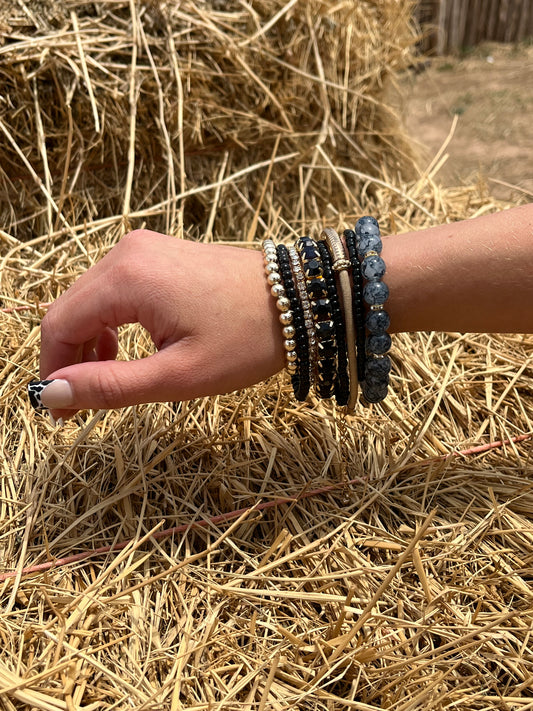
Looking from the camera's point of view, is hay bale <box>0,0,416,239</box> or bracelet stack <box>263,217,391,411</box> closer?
bracelet stack <box>263,217,391,411</box>

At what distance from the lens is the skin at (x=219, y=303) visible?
0.85m

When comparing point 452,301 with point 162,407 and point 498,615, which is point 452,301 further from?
point 162,407

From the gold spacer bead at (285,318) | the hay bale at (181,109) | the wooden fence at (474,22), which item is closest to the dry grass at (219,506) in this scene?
the hay bale at (181,109)

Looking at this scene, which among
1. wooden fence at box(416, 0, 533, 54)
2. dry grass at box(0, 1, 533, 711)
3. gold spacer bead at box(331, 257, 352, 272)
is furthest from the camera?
wooden fence at box(416, 0, 533, 54)

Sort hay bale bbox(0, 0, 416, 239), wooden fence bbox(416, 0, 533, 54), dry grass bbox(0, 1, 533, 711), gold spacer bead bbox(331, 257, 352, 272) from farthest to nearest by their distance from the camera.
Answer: wooden fence bbox(416, 0, 533, 54)
hay bale bbox(0, 0, 416, 239)
gold spacer bead bbox(331, 257, 352, 272)
dry grass bbox(0, 1, 533, 711)

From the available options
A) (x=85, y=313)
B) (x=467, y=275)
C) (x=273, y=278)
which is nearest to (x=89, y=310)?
(x=85, y=313)

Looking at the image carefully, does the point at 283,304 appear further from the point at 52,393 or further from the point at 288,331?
the point at 52,393

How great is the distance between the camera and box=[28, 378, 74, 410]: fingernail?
2.77ft

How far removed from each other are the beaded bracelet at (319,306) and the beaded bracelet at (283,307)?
0.13 feet

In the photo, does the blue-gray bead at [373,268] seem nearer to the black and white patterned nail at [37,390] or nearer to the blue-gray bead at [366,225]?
the blue-gray bead at [366,225]

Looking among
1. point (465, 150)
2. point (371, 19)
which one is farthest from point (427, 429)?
point (465, 150)

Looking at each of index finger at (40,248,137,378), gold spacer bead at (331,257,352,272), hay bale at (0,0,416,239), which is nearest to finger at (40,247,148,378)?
index finger at (40,248,137,378)

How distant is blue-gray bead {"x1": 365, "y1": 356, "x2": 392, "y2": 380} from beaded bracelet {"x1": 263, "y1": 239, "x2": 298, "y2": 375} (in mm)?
114

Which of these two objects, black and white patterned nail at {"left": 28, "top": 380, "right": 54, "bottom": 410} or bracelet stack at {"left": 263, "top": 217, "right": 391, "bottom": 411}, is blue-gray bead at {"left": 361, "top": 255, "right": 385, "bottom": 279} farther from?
black and white patterned nail at {"left": 28, "top": 380, "right": 54, "bottom": 410}
